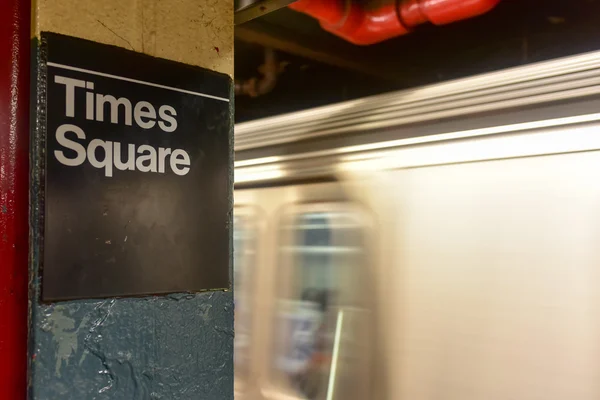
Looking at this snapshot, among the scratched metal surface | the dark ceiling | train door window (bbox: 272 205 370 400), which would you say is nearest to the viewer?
the scratched metal surface

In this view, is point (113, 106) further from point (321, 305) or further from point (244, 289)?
point (244, 289)

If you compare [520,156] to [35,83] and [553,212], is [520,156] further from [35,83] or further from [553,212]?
[35,83]

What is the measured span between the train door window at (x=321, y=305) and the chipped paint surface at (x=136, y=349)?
1.10m

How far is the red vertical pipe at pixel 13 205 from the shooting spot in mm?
966

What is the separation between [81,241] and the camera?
101 centimetres

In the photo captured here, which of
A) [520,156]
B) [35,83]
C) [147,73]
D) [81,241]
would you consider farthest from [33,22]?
[520,156]

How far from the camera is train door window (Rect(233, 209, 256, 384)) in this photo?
2811 millimetres

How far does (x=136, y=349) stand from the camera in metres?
1.09

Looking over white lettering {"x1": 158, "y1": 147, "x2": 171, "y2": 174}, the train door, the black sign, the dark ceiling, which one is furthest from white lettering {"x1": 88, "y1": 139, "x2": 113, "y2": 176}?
the dark ceiling

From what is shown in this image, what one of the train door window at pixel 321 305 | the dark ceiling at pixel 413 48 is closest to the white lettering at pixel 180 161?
the train door window at pixel 321 305

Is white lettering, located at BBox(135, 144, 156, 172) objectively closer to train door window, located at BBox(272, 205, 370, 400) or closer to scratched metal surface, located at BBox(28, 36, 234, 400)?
scratched metal surface, located at BBox(28, 36, 234, 400)

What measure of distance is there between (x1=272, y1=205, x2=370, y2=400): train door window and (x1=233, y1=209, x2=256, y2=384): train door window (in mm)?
204

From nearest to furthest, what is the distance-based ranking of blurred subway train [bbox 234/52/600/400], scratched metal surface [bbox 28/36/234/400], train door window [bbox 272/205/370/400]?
scratched metal surface [bbox 28/36/234/400] < blurred subway train [bbox 234/52/600/400] < train door window [bbox 272/205/370/400]

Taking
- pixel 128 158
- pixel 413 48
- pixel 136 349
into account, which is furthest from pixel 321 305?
pixel 413 48
